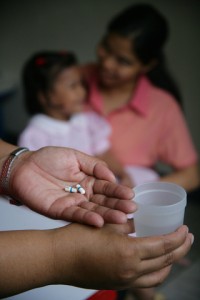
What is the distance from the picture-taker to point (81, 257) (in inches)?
25.5

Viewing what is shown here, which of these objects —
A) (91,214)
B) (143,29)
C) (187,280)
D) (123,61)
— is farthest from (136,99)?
(91,214)

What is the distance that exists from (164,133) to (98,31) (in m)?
0.83

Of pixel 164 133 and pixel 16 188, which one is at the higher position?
pixel 16 188

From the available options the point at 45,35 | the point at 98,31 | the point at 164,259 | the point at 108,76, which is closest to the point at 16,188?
the point at 164,259

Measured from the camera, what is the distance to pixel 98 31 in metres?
2.20

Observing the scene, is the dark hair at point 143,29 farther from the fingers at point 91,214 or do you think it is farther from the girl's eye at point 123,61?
the fingers at point 91,214

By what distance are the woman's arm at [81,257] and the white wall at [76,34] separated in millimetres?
1421

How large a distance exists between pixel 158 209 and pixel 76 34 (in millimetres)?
1820

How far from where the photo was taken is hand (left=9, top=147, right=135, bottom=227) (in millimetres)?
694

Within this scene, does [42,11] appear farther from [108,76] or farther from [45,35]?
[108,76]

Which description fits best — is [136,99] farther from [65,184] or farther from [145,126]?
[65,184]

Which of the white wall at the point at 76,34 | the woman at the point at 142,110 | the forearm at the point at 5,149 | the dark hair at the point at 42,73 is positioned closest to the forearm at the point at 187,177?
the woman at the point at 142,110

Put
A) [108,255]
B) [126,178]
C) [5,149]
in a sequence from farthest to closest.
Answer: [126,178] → [5,149] → [108,255]

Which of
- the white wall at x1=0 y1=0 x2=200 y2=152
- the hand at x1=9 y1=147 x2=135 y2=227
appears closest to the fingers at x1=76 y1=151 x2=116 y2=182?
the hand at x1=9 y1=147 x2=135 y2=227
